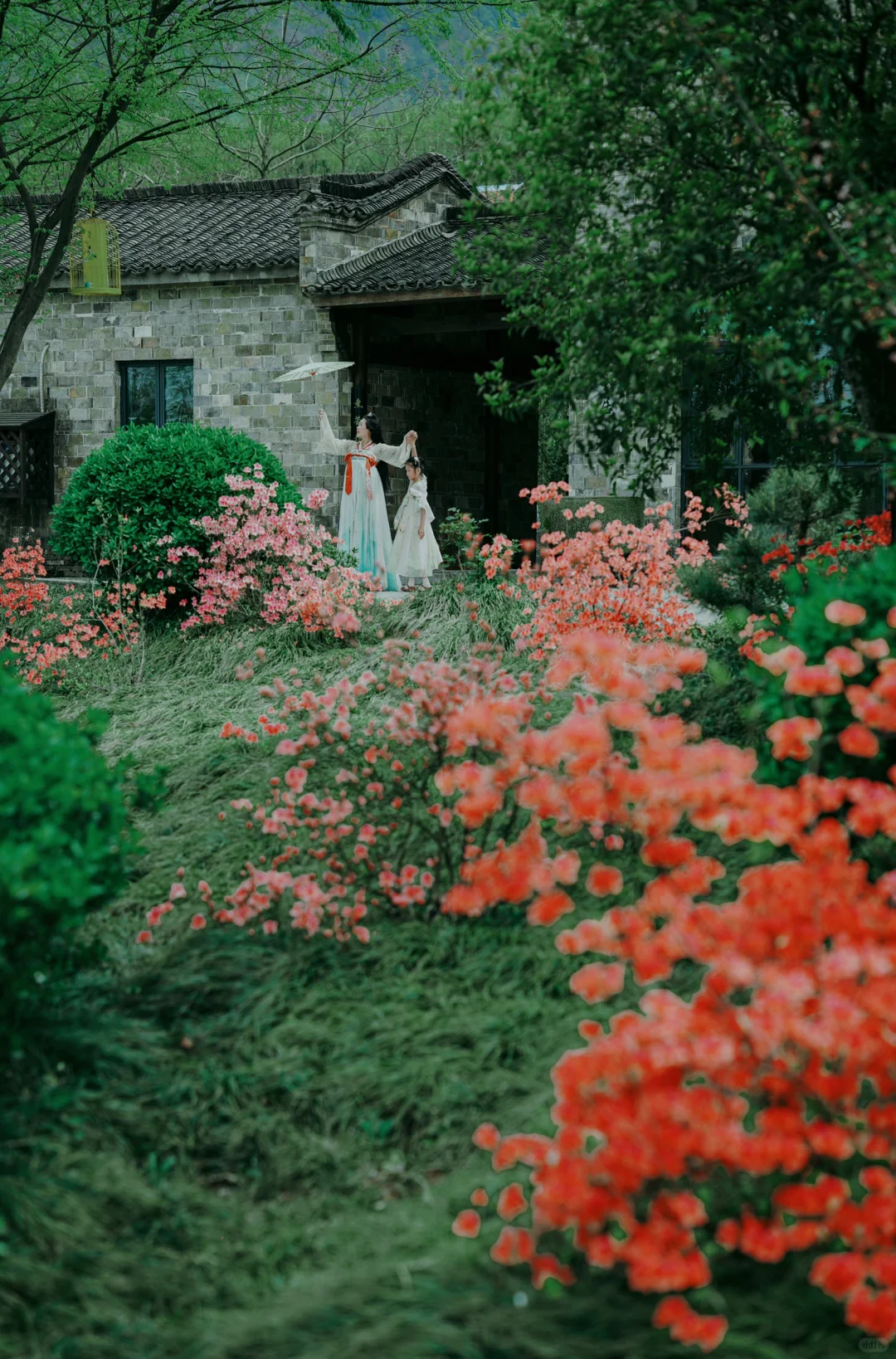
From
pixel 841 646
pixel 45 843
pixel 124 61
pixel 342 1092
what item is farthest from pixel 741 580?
pixel 124 61

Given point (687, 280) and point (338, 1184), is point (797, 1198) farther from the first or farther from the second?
point (687, 280)

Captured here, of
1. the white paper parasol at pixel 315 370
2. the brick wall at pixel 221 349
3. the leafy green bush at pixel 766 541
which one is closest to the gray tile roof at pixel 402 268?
the brick wall at pixel 221 349

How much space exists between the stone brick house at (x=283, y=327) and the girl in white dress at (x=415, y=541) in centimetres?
245

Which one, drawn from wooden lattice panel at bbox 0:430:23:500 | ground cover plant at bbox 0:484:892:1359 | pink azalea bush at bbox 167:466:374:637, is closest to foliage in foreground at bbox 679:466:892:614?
ground cover plant at bbox 0:484:892:1359

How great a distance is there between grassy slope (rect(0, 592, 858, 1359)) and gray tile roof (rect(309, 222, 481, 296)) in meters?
10.8

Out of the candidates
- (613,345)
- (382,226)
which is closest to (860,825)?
(613,345)

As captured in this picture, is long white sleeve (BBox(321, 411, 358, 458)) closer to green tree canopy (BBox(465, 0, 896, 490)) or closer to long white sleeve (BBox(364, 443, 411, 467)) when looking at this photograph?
long white sleeve (BBox(364, 443, 411, 467))

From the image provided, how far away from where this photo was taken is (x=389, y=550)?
580 inches

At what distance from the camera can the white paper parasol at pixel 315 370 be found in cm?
1549

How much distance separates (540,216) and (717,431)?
1.43 m

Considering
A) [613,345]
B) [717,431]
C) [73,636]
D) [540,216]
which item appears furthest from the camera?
[73,636]

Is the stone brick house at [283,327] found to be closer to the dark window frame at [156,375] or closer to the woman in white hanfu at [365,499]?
the dark window frame at [156,375]

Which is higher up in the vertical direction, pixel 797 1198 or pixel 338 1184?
pixel 797 1198

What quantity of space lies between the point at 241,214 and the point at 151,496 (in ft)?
27.3
